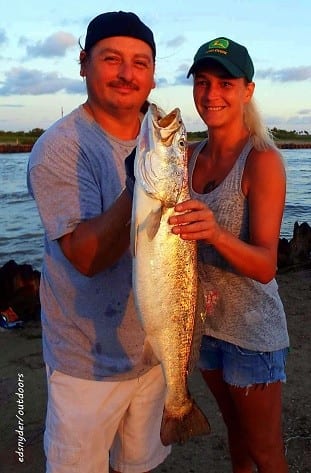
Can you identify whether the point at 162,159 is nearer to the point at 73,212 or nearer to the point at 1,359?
the point at 73,212

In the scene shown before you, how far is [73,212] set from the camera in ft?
9.82

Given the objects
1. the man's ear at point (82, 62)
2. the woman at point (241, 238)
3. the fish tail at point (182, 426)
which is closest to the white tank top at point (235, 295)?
the woman at point (241, 238)

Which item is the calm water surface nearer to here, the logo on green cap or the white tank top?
the logo on green cap

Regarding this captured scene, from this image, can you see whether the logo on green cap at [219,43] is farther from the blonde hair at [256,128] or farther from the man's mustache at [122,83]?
the man's mustache at [122,83]

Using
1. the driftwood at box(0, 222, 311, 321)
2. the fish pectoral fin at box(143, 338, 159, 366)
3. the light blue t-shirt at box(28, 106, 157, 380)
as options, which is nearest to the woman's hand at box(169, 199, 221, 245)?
the light blue t-shirt at box(28, 106, 157, 380)

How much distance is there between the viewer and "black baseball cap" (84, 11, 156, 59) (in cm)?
317

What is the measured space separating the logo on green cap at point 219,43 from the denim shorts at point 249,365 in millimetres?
1847

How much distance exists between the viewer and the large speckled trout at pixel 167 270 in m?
2.69

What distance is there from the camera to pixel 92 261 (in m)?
2.96

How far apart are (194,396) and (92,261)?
3452 mm

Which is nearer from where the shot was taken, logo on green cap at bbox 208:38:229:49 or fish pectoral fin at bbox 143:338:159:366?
fish pectoral fin at bbox 143:338:159:366

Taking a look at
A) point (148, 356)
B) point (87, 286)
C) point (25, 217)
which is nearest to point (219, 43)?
point (87, 286)

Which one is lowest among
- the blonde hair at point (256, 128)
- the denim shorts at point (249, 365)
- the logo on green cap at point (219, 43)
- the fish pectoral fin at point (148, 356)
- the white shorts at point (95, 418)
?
the white shorts at point (95, 418)

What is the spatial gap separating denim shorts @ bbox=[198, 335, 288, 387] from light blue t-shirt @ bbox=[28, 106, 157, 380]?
533 mm
